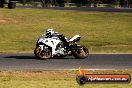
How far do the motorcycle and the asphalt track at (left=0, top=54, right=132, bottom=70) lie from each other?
28 cm

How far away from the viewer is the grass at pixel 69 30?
2666 cm

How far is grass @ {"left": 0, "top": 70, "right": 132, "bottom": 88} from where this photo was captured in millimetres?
11883

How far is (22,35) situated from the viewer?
3375cm

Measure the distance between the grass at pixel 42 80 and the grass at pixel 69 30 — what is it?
8.18 metres

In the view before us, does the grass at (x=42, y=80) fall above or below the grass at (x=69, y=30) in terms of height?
above

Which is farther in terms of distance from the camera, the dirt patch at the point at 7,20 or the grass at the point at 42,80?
the dirt patch at the point at 7,20

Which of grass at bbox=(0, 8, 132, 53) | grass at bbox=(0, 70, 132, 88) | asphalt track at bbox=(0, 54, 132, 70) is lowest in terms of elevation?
grass at bbox=(0, 8, 132, 53)

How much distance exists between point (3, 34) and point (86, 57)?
15.2m

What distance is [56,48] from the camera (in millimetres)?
19688

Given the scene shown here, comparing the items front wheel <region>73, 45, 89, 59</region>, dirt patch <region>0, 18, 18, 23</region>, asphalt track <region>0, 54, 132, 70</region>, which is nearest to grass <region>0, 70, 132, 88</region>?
asphalt track <region>0, 54, 132, 70</region>

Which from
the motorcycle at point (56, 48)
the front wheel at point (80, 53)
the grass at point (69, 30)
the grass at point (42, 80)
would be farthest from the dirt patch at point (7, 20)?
the grass at point (42, 80)

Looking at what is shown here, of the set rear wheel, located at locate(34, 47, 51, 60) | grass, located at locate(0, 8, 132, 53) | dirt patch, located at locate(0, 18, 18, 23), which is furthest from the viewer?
dirt patch, located at locate(0, 18, 18, 23)

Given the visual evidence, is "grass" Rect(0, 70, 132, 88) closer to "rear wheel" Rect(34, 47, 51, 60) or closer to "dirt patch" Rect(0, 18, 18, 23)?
"rear wheel" Rect(34, 47, 51, 60)

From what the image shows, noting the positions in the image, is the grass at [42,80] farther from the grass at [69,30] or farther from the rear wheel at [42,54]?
the grass at [69,30]
